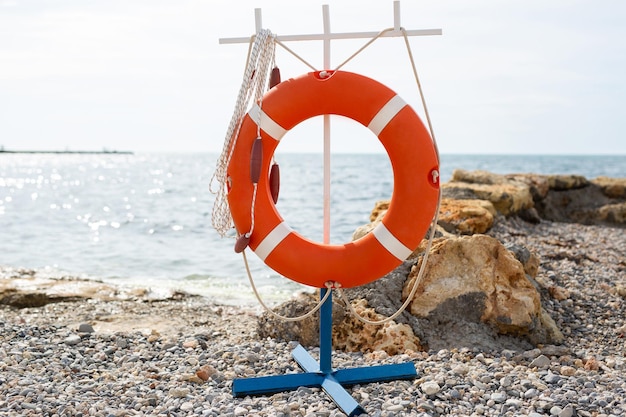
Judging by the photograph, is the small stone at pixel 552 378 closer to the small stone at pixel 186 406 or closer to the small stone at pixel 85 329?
the small stone at pixel 186 406

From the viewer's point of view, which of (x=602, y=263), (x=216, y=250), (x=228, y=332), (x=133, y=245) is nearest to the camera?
(x=228, y=332)

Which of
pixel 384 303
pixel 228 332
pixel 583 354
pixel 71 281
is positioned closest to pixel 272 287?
pixel 71 281

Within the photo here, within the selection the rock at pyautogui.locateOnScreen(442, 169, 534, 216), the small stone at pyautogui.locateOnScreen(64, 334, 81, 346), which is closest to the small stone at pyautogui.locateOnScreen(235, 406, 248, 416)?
the small stone at pyautogui.locateOnScreen(64, 334, 81, 346)

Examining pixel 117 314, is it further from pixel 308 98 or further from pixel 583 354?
pixel 583 354

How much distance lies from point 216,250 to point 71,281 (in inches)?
113

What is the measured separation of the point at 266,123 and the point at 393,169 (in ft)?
1.88

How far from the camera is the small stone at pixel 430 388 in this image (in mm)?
2678

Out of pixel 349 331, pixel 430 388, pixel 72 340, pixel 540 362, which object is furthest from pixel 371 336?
pixel 72 340

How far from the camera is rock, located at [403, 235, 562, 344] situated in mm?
3473

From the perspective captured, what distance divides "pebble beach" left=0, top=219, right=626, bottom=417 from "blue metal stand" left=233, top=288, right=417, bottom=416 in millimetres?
40

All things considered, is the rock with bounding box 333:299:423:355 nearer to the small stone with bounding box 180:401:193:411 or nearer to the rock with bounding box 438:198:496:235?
the small stone with bounding box 180:401:193:411

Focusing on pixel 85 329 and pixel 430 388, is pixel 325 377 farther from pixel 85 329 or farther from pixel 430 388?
pixel 85 329

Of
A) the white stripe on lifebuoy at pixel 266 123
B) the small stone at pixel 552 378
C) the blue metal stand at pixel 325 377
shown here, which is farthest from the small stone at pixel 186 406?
the small stone at pixel 552 378

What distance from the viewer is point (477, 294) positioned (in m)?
3.51
